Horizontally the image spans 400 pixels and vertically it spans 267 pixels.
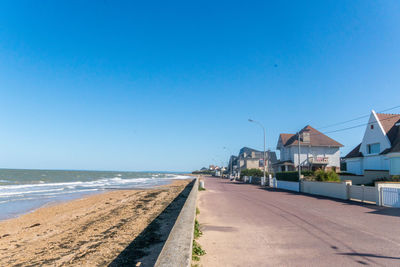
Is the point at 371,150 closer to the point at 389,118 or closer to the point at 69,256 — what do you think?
the point at 389,118

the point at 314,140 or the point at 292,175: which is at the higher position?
the point at 314,140

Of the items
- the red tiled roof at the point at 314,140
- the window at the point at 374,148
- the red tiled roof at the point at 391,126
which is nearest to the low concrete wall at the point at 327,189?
the red tiled roof at the point at 391,126

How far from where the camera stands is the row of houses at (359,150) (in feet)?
87.0

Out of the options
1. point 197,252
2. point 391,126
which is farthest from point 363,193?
point 391,126

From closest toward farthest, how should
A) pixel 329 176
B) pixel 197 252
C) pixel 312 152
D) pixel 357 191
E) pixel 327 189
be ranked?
pixel 197 252
pixel 357 191
pixel 327 189
pixel 329 176
pixel 312 152

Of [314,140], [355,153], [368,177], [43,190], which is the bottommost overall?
[43,190]

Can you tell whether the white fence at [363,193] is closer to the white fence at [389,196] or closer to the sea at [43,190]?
the white fence at [389,196]

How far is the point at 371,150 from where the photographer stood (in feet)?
100

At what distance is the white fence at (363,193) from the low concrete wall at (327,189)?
443 millimetres

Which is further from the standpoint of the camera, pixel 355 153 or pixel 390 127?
pixel 355 153

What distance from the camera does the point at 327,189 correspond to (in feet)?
67.6

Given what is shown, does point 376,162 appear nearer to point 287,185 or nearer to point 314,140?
point 287,185

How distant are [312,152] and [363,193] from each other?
29533 millimetres

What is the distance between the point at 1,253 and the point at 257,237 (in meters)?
7.80
